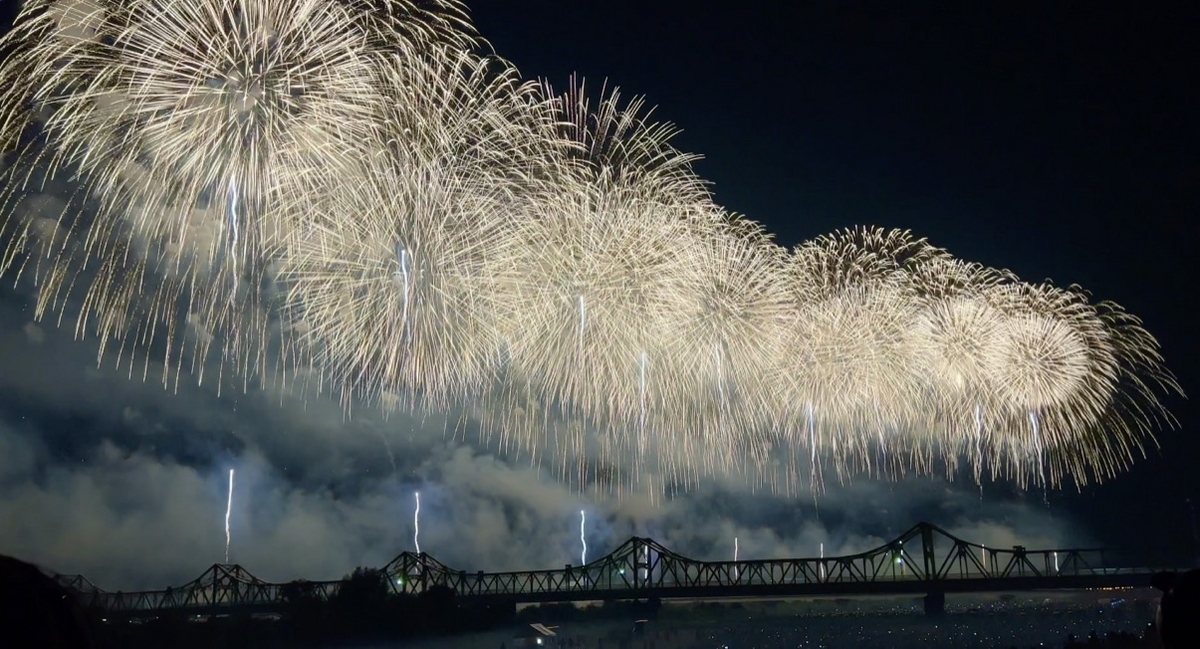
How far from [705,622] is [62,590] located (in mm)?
132530

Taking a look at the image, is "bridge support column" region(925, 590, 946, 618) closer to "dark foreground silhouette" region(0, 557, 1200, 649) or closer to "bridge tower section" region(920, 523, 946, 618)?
"bridge tower section" region(920, 523, 946, 618)

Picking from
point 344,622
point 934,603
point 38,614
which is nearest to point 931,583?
point 934,603

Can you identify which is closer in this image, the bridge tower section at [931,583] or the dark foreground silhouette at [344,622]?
the dark foreground silhouette at [344,622]

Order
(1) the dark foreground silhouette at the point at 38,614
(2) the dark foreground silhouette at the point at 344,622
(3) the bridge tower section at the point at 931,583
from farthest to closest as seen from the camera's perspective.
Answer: (3) the bridge tower section at the point at 931,583 → (2) the dark foreground silhouette at the point at 344,622 → (1) the dark foreground silhouette at the point at 38,614

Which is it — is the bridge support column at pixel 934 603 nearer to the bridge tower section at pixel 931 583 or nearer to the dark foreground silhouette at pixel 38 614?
the bridge tower section at pixel 931 583

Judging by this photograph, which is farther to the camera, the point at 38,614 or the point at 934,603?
the point at 934,603

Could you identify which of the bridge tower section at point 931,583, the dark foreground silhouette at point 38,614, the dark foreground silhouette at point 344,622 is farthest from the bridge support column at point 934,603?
the dark foreground silhouette at point 38,614

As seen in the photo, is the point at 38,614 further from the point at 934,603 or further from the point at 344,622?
the point at 934,603

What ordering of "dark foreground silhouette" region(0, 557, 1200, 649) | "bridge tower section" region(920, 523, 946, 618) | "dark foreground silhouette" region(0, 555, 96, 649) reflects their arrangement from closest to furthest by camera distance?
"dark foreground silhouette" region(0, 555, 96, 649) → "dark foreground silhouette" region(0, 557, 1200, 649) → "bridge tower section" region(920, 523, 946, 618)

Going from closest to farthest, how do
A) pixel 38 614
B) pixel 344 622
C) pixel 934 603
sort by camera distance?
pixel 38 614 < pixel 344 622 < pixel 934 603

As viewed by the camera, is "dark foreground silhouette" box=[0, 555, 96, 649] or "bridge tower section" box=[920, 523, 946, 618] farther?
"bridge tower section" box=[920, 523, 946, 618]

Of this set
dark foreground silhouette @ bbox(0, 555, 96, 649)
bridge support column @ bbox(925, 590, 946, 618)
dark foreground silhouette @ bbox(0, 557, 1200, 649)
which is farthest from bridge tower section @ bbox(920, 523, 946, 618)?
dark foreground silhouette @ bbox(0, 555, 96, 649)

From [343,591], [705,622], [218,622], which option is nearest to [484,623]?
[343,591]

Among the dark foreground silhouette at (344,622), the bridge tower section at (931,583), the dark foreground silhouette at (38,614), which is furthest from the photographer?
the bridge tower section at (931,583)
